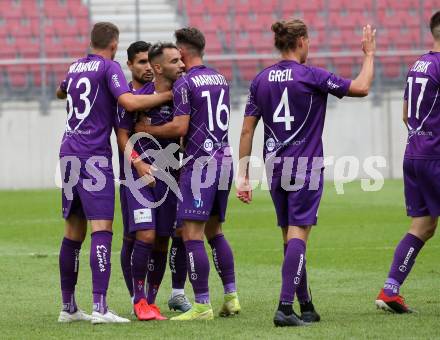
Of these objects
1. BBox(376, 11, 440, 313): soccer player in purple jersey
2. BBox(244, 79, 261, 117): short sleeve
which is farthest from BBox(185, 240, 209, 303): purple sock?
BBox(376, 11, 440, 313): soccer player in purple jersey

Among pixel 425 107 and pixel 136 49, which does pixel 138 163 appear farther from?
pixel 425 107

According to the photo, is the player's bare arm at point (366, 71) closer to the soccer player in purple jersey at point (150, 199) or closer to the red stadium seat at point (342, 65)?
the soccer player in purple jersey at point (150, 199)

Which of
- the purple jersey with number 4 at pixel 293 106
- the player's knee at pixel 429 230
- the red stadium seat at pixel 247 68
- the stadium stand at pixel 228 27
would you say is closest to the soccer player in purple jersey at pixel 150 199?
the purple jersey with number 4 at pixel 293 106

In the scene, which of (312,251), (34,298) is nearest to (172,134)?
(34,298)

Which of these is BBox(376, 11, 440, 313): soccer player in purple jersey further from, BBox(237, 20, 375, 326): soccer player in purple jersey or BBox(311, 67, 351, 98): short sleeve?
BBox(311, 67, 351, 98): short sleeve

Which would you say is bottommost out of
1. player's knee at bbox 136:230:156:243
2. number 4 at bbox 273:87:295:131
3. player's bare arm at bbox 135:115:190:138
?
player's knee at bbox 136:230:156:243

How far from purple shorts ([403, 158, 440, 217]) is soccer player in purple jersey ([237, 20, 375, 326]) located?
2.71ft

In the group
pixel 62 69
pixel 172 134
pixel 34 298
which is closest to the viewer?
pixel 172 134

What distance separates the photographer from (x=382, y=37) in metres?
26.5

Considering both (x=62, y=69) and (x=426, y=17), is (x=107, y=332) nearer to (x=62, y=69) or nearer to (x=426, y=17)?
(x=62, y=69)

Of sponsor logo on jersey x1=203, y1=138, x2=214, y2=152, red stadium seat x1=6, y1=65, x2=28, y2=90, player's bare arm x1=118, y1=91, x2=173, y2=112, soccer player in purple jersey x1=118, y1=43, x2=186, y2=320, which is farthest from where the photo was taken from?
red stadium seat x1=6, y1=65, x2=28, y2=90

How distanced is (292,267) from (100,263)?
1.35m

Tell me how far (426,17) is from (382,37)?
1165mm

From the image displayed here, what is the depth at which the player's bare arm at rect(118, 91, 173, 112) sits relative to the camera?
7.39 m
